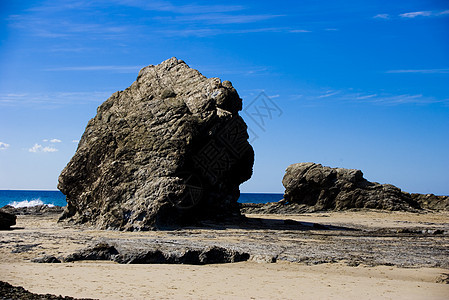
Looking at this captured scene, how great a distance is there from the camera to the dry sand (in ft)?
31.1

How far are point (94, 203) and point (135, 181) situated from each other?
2.68m

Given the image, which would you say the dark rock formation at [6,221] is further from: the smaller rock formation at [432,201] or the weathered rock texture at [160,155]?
the smaller rock formation at [432,201]

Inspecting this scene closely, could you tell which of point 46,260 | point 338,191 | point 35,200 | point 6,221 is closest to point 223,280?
point 46,260

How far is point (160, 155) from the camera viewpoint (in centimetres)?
2289

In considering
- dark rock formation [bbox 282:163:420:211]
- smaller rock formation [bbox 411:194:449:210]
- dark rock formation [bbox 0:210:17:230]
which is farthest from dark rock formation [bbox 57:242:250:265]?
smaller rock formation [bbox 411:194:449:210]

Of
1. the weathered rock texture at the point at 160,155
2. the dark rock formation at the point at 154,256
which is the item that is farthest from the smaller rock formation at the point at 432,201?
the dark rock formation at the point at 154,256

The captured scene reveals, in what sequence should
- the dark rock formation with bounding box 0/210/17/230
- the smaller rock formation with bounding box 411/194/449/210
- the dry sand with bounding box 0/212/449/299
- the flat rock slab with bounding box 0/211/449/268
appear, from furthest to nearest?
1. the smaller rock formation with bounding box 411/194/449/210
2. the dark rock formation with bounding box 0/210/17/230
3. the flat rock slab with bounding box 0/211/449/268
4. the dry sand with bounding box 0/212/449/299

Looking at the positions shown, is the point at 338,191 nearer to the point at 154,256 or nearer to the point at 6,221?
the point at 6,221

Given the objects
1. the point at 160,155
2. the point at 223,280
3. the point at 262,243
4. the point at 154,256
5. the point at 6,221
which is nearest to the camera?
the point at 223,280

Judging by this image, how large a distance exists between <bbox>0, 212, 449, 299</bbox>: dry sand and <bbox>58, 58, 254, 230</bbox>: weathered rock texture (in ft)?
27.1

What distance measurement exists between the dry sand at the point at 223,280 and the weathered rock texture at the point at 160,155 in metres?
8.26

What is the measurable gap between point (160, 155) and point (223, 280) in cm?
1276

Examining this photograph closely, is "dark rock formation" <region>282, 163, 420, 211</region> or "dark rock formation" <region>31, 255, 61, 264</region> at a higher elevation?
"dark rock formation" <region>282, 163, 420, 211</region>

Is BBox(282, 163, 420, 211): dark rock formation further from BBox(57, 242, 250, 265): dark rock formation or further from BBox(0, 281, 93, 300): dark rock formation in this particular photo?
BBox(0, 281, 93, 300): dark rock formation
